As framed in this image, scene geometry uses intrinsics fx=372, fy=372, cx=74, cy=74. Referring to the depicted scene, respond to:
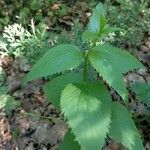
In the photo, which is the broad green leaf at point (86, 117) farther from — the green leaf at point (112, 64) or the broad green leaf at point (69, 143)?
the broad green leaf at point (69, 143)

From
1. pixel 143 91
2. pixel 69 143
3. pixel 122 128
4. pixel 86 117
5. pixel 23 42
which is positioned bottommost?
pixel 23 42

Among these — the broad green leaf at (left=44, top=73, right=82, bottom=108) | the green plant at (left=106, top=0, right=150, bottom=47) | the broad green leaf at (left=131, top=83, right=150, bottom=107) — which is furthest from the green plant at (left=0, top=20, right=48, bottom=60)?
the broad green leaf at (left=44, top=73, right=82, bottom=108)

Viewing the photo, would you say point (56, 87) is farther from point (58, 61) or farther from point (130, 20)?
point (130, 20)

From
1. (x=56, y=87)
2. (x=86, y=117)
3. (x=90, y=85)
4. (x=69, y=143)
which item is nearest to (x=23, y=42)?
(x=56, y=87)

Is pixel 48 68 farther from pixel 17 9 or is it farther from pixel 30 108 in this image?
pixel 17 9

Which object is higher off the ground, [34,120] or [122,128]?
[122,128]

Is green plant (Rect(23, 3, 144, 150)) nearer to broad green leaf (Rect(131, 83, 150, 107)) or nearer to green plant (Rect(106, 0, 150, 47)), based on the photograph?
broad green leaf (Rect(131, 83, 150, 107))

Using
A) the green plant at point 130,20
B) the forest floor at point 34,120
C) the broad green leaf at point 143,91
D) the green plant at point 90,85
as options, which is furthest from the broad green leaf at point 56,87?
the green plant at point 130,20
